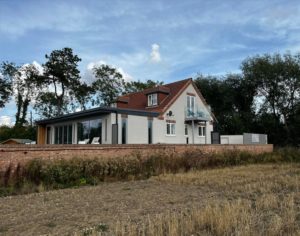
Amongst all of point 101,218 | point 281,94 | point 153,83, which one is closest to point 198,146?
point 101,218

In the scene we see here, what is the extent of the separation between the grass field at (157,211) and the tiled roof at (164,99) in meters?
20.9

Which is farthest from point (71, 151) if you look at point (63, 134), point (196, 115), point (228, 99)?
point (228, 99)

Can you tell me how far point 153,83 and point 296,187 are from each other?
52.0 metres

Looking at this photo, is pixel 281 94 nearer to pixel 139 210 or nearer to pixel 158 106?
pixel 158 106

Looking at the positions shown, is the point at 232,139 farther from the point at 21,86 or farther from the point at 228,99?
the point at 21,86

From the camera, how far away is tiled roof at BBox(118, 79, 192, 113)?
33.4 m

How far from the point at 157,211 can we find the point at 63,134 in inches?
945

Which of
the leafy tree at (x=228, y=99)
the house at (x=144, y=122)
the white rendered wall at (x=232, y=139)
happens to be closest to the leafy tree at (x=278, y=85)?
the leafy tree at (x=228, y=99)

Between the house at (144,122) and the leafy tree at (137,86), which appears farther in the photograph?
the leafy tree at (137,86)

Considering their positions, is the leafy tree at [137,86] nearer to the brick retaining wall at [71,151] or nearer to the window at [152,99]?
the window at [152,99]

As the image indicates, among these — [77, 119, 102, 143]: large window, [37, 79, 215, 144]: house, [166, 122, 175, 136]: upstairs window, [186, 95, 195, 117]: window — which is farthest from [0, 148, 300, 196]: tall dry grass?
[186, 95, 195, 117]: window

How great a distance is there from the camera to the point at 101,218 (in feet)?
24.6

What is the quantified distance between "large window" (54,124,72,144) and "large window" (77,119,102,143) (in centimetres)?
169

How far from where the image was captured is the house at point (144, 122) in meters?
25.7
